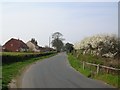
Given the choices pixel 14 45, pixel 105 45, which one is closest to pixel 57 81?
pixel 105 45

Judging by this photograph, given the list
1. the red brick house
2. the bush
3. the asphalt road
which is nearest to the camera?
the asphalt road

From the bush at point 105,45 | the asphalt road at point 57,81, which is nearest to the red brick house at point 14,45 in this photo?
the bush at point 105,45

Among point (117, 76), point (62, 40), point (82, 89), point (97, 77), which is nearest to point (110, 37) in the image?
point (97, 77)

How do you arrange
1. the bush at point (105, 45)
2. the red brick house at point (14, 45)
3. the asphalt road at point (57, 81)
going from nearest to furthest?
1. the asphalt road at point (57, 81)
2. the bush at point (105, 45)
3. the red brick house at point (14, 45)

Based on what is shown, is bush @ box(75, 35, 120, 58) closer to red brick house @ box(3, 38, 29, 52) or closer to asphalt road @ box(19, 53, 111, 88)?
asphalt road @ box(19, 53, 111, 88)

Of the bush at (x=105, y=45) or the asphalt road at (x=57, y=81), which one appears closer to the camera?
the asphalt road at (x=57, y=81)

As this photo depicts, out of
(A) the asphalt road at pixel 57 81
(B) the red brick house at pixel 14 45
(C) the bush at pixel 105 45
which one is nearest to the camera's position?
(A) the asphalt road at pixel 57 81

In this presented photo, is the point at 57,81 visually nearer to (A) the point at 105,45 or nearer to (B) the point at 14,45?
(A) the point at 105,45

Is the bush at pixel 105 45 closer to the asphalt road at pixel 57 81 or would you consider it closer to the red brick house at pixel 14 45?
the asphalt road at pixel 57 81

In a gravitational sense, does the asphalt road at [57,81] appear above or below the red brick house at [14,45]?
below

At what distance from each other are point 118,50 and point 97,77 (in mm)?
18919

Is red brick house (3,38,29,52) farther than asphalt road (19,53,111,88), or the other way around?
red brick house (3,38,29,52)

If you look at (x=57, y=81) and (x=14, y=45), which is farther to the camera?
(x=14, y=45)

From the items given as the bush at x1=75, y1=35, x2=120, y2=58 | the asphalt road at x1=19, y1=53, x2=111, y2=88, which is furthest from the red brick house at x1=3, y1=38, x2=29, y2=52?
the asphalt road at x1=19, y1=53, x2=111, y2=88
